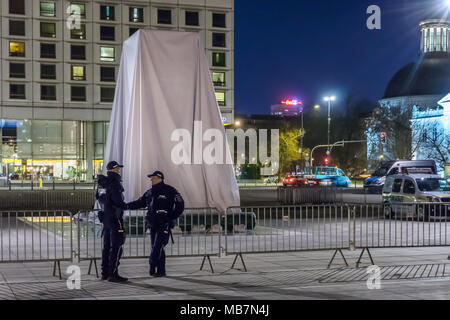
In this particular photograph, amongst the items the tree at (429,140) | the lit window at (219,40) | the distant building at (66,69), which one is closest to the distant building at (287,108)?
the tree at (429,140)

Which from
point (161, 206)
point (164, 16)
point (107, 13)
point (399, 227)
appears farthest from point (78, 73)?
point (161, 206)

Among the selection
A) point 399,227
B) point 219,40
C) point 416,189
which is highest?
point 219,40

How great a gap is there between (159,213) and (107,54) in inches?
2534

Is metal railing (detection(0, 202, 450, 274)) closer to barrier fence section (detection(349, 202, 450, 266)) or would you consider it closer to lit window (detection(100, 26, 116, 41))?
barrier fence section (detection(349, 202, 450, 266))

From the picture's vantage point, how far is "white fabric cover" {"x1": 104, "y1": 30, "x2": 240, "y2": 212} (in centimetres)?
1667

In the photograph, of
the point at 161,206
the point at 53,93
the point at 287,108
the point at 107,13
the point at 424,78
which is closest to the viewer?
the point at 161,206

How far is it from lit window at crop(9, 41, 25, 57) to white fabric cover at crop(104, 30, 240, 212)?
182 feet

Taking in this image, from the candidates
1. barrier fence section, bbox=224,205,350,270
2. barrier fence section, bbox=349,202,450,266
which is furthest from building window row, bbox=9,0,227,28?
barrier fence section, bbox=349,202,450,266

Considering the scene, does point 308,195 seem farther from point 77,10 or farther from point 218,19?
point 77,10

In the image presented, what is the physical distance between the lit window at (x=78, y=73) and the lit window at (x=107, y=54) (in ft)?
8.04

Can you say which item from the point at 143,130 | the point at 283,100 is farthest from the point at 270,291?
the point at 283,100

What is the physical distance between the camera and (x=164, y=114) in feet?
55.6

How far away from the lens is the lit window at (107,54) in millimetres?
72500

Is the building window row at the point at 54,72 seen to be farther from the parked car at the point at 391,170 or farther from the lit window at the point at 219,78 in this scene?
the parked car at the point at 391,170
